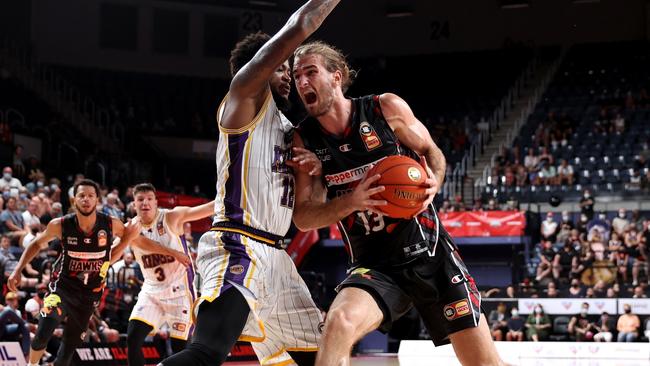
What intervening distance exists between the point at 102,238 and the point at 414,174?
570 cm

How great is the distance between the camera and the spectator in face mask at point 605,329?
16625 millimetres

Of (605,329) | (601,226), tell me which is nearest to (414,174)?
(605,329)

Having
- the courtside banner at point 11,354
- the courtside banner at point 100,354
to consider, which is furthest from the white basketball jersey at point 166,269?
the courtside banner at point 100,354

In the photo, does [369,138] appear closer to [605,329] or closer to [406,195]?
[406,195]

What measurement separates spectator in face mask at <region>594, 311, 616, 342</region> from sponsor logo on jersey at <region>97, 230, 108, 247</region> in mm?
10718

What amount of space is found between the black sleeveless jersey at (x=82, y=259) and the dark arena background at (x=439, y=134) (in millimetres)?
2681

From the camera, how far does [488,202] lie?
73.4 ft

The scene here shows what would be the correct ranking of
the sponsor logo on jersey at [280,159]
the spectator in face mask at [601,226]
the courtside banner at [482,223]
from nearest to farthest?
the sponsor logo on jersey at [280,159] < the spectator in face mask at [601,226] < the courtside banner at [482,223]

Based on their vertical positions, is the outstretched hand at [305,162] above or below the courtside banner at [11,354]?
above

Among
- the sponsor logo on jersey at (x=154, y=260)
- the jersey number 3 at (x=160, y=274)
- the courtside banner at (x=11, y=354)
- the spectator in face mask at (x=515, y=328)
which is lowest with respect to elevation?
the spectator in face mask at (x=515, y=328)

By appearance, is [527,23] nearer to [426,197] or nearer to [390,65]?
[390,65]

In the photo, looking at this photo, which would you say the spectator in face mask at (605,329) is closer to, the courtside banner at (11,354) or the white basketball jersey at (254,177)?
the courtside banner at (11,354)

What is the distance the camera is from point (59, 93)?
26.9 metres

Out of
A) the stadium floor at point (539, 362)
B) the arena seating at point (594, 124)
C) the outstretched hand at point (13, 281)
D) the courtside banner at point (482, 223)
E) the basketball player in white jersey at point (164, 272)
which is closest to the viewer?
the outstretched hand at point (13, 281)
